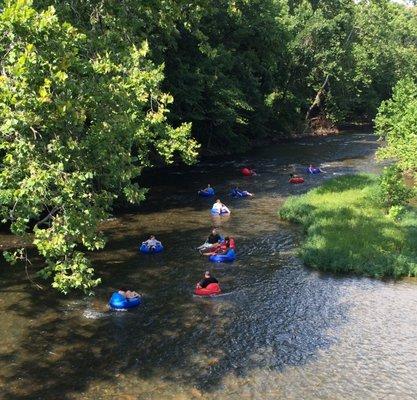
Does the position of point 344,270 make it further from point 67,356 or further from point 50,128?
point 50,128

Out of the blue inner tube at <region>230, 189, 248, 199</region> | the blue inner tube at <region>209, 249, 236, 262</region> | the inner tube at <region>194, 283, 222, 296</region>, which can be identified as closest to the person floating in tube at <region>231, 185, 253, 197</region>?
the blue inner tube at <region>230, 189, 248, 199</region>

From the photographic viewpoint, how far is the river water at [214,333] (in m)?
12.9

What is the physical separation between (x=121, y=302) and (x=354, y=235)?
11.0 metres

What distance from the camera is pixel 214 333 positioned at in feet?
51.3

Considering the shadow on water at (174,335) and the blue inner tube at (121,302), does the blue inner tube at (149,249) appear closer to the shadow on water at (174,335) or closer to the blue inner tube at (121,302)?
the shadow on water at (174,335)

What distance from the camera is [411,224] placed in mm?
23781

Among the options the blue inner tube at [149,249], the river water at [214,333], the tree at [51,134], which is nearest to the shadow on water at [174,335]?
the river water at [214,333]

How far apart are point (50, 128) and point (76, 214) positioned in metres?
1.91

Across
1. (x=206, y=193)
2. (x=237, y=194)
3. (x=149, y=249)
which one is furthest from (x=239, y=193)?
(x=149, y=249)

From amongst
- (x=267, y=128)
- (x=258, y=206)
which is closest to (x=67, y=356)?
(x=258, y=206)

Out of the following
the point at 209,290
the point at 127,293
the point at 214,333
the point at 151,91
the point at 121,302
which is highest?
the point at 151,91

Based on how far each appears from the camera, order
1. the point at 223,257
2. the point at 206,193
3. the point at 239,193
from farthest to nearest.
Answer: the point at 206,193, the point at 239,193, the point at 223,257

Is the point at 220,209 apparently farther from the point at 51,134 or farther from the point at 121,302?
the point at 51,134

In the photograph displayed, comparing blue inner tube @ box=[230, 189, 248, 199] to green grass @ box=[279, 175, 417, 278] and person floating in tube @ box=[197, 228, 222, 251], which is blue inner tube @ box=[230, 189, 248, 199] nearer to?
green grass @ box=[279, 175, 417, 278]
